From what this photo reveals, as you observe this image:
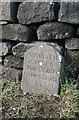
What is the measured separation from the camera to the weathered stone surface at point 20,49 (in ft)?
13.5

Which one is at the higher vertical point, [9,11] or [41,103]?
[9,11]

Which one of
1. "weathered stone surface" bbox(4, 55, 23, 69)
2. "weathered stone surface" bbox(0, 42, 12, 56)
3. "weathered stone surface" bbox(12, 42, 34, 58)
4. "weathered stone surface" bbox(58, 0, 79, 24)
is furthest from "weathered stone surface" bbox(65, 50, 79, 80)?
"weathered stone surface" bbox(0, 42, 12, 56)

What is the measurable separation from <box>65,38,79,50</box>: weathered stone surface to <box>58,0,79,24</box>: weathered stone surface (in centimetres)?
23

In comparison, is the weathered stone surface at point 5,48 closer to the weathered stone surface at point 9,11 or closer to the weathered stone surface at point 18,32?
the weathered stone surface at point 18,32

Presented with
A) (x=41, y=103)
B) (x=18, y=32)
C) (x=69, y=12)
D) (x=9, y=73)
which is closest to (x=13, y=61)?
(x=9, y=73)

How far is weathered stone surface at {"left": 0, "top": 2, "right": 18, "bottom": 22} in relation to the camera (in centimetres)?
408

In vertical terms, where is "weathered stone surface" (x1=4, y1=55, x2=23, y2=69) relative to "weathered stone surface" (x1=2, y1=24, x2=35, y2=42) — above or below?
below

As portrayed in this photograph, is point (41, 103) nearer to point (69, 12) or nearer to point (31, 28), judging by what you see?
point (31, 28)

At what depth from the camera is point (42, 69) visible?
3.97 meters

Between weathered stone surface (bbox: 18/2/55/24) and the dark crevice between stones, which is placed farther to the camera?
the dark crevice between stones

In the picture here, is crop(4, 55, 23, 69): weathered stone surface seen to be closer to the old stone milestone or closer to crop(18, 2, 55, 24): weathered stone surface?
the old stone milestone

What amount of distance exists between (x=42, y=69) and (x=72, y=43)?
0.48 meters

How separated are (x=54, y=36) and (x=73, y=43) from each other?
24 centimetres

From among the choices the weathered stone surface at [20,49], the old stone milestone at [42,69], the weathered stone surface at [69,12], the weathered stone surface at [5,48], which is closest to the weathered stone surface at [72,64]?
the old stone milestone at [42,69]
